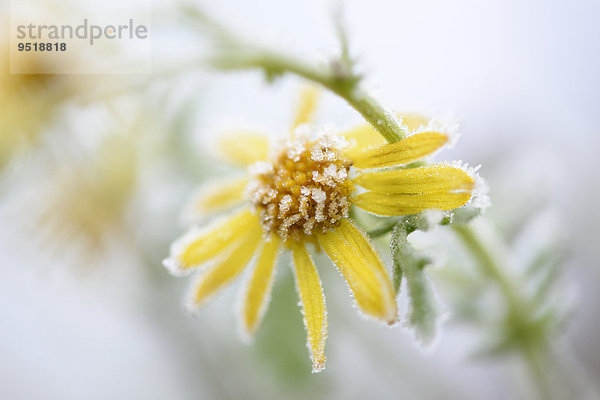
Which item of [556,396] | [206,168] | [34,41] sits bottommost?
[556,396]

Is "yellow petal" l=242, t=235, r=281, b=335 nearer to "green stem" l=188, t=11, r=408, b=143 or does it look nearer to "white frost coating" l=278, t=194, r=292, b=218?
"white frost coating" l=278, t=194, r=292, b=218

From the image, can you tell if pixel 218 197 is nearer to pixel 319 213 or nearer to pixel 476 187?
pixel 319 213

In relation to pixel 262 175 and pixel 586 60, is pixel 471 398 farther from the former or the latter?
pixel 262 175

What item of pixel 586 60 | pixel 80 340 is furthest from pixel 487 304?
pixel 80 340

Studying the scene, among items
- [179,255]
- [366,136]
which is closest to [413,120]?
[366,136]

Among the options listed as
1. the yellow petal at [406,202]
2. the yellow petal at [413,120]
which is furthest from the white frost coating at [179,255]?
the yellow petal at [413,120]
